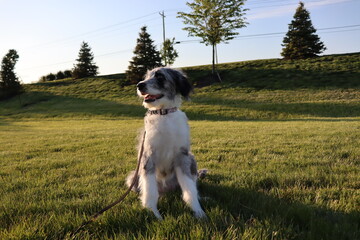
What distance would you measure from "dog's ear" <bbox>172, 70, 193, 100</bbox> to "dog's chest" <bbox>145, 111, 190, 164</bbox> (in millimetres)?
632

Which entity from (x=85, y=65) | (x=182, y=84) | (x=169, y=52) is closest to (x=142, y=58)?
(x=169, y=52)

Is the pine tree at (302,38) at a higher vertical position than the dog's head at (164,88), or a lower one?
higher

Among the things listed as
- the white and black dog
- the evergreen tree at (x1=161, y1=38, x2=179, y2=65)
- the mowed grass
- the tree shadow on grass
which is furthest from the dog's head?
the evergreen tree at (x1=161, y1=38, x2=179, y2=65)

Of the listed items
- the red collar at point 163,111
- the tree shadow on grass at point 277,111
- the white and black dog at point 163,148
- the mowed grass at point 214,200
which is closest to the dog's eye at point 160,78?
the white and black dog at point 163,148

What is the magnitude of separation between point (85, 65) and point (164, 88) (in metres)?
71.8

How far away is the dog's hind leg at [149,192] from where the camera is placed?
10.4ft

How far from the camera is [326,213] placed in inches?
113

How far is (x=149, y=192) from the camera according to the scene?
3365 millimetres

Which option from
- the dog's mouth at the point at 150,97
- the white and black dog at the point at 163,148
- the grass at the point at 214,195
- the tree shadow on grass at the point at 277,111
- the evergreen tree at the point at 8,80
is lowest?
the tree shadow on grass at the point at 277,111

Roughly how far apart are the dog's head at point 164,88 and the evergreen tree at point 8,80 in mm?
59230

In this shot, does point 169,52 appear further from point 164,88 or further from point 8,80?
point 164,88

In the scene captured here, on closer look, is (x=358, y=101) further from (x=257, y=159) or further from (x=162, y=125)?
(x=162, y=125)

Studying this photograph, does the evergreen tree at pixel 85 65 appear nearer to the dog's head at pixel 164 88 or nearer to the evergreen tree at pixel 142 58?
the evergreen tree at pixel 142 58

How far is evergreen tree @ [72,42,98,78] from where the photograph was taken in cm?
6812
